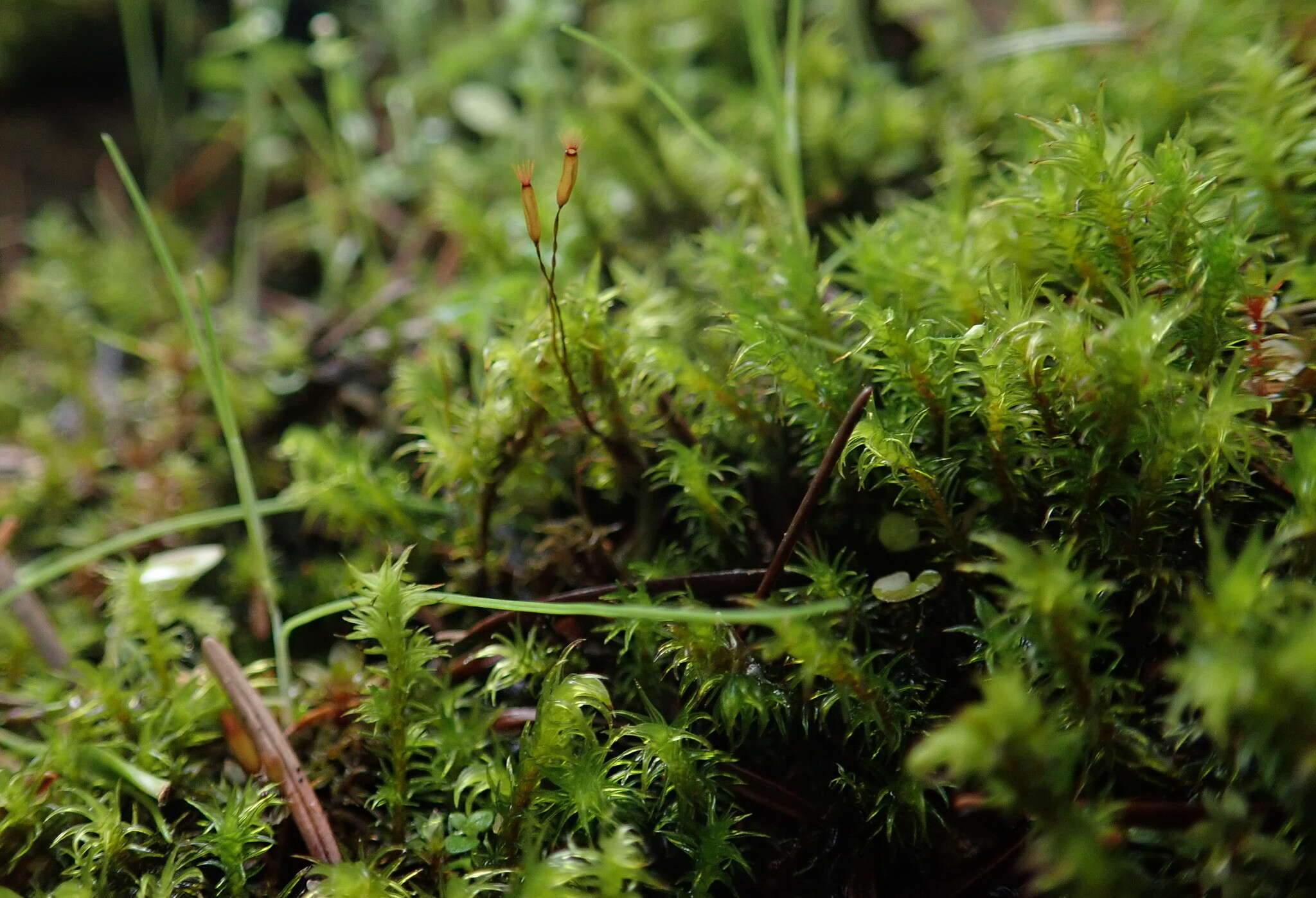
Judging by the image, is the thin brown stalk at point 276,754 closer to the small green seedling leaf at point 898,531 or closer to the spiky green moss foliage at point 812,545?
the spiky green moss foliage at point 812,545

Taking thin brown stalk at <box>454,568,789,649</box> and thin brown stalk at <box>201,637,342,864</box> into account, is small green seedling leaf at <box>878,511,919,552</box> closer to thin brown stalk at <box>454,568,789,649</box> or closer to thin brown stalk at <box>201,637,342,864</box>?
thin brown stalk at <box>454,568,789,649</box>

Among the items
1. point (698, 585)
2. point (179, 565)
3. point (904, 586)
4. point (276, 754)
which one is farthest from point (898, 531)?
point (179, 565)

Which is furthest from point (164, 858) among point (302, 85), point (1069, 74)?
point (302, 85)

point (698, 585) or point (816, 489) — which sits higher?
point (816, 489)

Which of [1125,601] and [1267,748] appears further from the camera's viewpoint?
[1125,601]

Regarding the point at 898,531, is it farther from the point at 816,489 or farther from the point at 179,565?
the point at 179,565

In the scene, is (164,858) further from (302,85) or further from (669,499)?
(302,85)

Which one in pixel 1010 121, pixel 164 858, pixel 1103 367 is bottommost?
pixel 164 858
